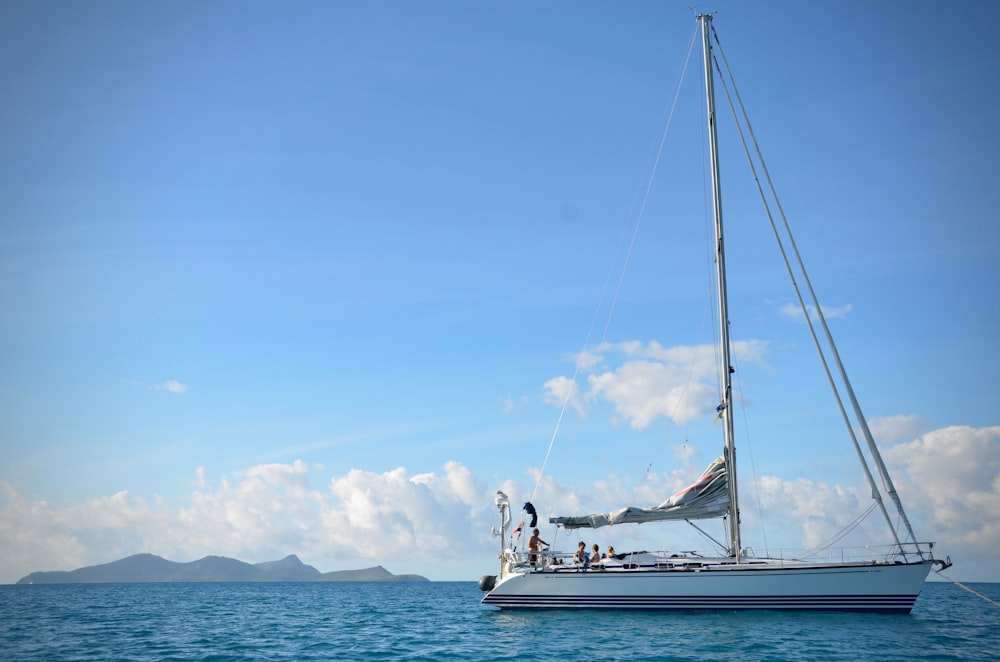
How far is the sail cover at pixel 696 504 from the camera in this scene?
3069 cm

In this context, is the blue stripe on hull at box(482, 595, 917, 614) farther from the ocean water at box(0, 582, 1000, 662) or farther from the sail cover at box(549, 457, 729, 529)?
the sail cover at box(549, 457, 729, 529)

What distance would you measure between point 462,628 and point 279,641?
25.4 ft

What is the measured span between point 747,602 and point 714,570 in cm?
168

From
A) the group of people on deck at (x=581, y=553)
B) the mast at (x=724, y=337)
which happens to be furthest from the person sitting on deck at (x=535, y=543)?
the mast at (x=724, y=337)

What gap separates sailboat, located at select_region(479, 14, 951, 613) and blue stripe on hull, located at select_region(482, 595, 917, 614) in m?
0.04

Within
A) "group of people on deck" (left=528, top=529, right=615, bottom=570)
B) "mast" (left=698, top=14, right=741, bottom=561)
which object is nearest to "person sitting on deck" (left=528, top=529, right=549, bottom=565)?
"group of people on deck" (left=528, top=529, right=615, bottom=570)

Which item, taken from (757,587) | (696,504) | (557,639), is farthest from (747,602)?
(557,639)

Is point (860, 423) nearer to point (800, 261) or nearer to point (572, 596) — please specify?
point (800, 261)

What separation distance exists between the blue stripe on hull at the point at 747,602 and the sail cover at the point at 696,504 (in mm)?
3755

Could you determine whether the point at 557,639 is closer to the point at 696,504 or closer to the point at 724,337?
the point at 696,504

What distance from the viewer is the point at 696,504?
1220 inches

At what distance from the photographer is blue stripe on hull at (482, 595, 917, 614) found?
2717cm

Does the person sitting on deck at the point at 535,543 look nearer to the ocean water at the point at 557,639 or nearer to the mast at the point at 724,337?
the ocean water at the point at 557,639

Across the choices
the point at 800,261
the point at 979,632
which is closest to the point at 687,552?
the point at 979,632
